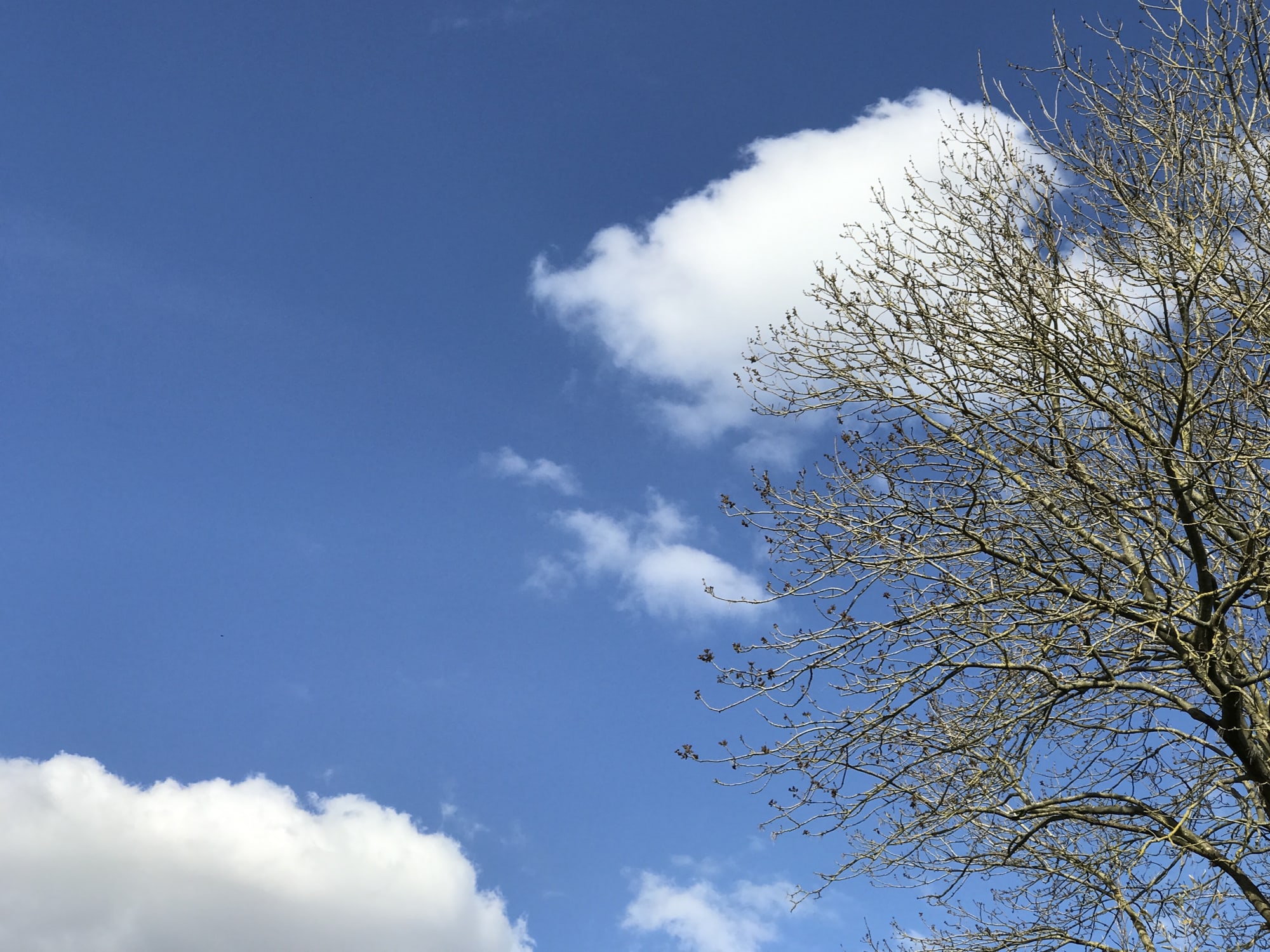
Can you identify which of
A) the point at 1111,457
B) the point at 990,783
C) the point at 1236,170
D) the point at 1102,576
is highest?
the point at 1236,170

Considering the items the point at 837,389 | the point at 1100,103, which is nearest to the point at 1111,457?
the point at 837,389

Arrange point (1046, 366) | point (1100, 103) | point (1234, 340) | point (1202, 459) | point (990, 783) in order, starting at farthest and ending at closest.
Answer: point (990, 783), point (1100, 103), point (1046, 366), point (1234, 340), point (1202, 459)

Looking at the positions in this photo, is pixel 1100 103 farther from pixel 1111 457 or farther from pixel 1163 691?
pixel 1163 691

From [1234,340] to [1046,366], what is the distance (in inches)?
42.7

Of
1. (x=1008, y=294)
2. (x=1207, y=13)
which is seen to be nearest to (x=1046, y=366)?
(x=1008, y=294)

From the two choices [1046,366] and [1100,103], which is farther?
[1100,103]

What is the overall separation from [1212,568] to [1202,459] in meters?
2.37

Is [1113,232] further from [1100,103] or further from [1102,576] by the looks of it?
[1102,576]

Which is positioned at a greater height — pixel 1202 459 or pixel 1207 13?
pixel 1207 13

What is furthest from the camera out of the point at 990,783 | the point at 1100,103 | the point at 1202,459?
the point at 990,783

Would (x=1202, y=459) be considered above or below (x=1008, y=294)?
below

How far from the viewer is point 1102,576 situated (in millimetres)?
6574

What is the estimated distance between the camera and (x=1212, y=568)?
26.1ft

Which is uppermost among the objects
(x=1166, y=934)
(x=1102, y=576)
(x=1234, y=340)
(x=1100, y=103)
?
(x=1100, y=103)
